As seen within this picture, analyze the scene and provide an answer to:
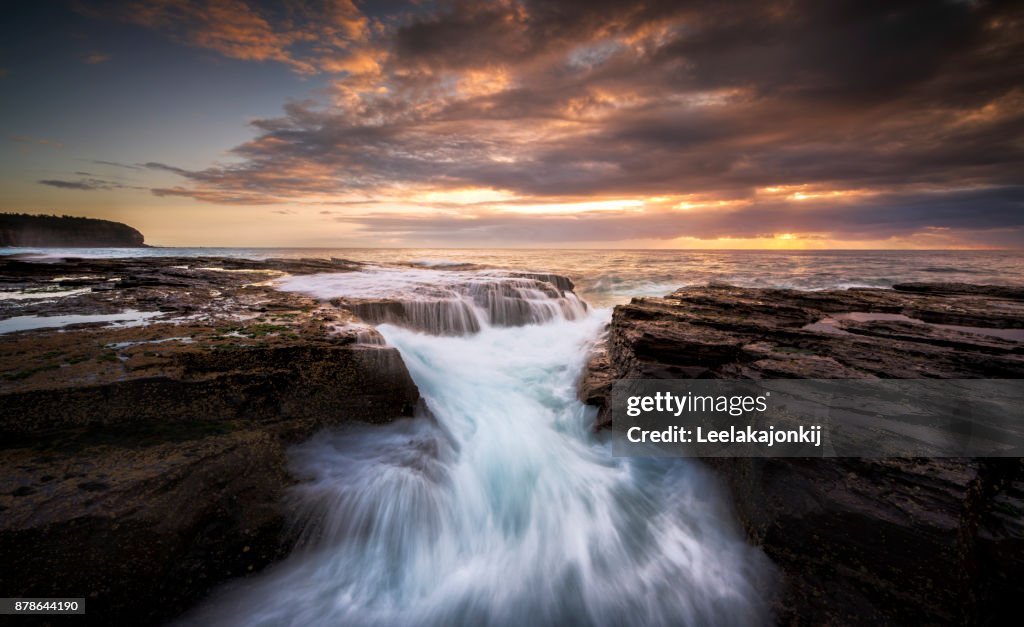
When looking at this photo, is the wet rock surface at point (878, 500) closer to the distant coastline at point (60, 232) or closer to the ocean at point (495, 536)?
the ocean at point (495, 536)

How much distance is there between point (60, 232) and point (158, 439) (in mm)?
121985

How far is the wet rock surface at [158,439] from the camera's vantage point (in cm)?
329

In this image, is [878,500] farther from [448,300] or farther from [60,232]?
[60,232]

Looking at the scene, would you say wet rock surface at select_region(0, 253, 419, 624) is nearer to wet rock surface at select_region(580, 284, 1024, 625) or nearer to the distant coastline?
wet rock surface at select_region(580, 284, 1024, 625)

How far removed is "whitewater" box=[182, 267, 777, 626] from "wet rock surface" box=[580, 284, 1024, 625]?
468 mm

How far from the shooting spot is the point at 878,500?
381 centimetres

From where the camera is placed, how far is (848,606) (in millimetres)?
3555

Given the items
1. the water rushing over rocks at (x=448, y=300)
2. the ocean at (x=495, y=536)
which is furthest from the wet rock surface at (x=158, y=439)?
the water rushing over rocks at (x=448, y=300)

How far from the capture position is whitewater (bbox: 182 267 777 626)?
4.16 metres

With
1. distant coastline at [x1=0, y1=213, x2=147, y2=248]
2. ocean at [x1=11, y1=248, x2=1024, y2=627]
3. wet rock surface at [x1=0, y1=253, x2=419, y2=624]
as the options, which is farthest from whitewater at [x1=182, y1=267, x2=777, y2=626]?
distant coastline at [x1=0, y1=213, x2=147, y2=248]

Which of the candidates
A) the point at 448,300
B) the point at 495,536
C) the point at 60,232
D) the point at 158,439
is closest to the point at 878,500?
the point at 495,536

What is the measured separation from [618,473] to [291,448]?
481 centimetres

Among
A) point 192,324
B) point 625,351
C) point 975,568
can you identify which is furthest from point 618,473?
point 192,324

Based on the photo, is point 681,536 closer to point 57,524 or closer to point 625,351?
point 625,351
